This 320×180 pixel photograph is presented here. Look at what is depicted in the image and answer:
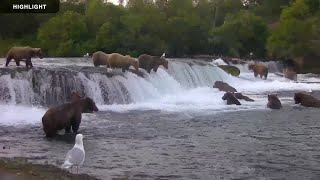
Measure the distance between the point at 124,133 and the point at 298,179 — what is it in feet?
23.4

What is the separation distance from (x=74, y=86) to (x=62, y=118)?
842 centimetres

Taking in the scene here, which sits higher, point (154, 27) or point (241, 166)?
point (154, 27)

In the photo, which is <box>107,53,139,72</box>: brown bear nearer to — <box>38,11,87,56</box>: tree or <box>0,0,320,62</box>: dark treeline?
<box>0,0,320,62</box>: dark treeline

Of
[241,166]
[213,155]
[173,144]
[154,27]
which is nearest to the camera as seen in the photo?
[241,166]

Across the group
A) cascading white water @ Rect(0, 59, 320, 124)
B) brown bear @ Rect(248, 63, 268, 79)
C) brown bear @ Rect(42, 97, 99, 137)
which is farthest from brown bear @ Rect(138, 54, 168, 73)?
brown bear @ Rect(42, 97, 99, 137)

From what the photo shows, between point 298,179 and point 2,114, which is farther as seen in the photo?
point 2,114

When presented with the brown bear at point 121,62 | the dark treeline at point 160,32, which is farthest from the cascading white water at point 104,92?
the dark treeline at point 160,32

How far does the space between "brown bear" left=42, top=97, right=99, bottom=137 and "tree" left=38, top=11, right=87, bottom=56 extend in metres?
41.8

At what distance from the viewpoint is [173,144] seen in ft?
55.8

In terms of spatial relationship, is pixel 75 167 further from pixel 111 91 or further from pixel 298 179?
pixel 111 91

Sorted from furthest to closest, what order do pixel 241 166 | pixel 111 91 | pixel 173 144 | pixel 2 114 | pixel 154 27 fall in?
pixel 154 27
pixel 111 91
pixel 2 114
pixel 173 144
pixel 241 166

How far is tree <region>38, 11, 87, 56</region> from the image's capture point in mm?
60031

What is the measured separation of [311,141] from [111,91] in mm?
11605

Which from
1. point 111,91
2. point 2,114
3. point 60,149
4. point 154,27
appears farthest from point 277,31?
point 60,149
